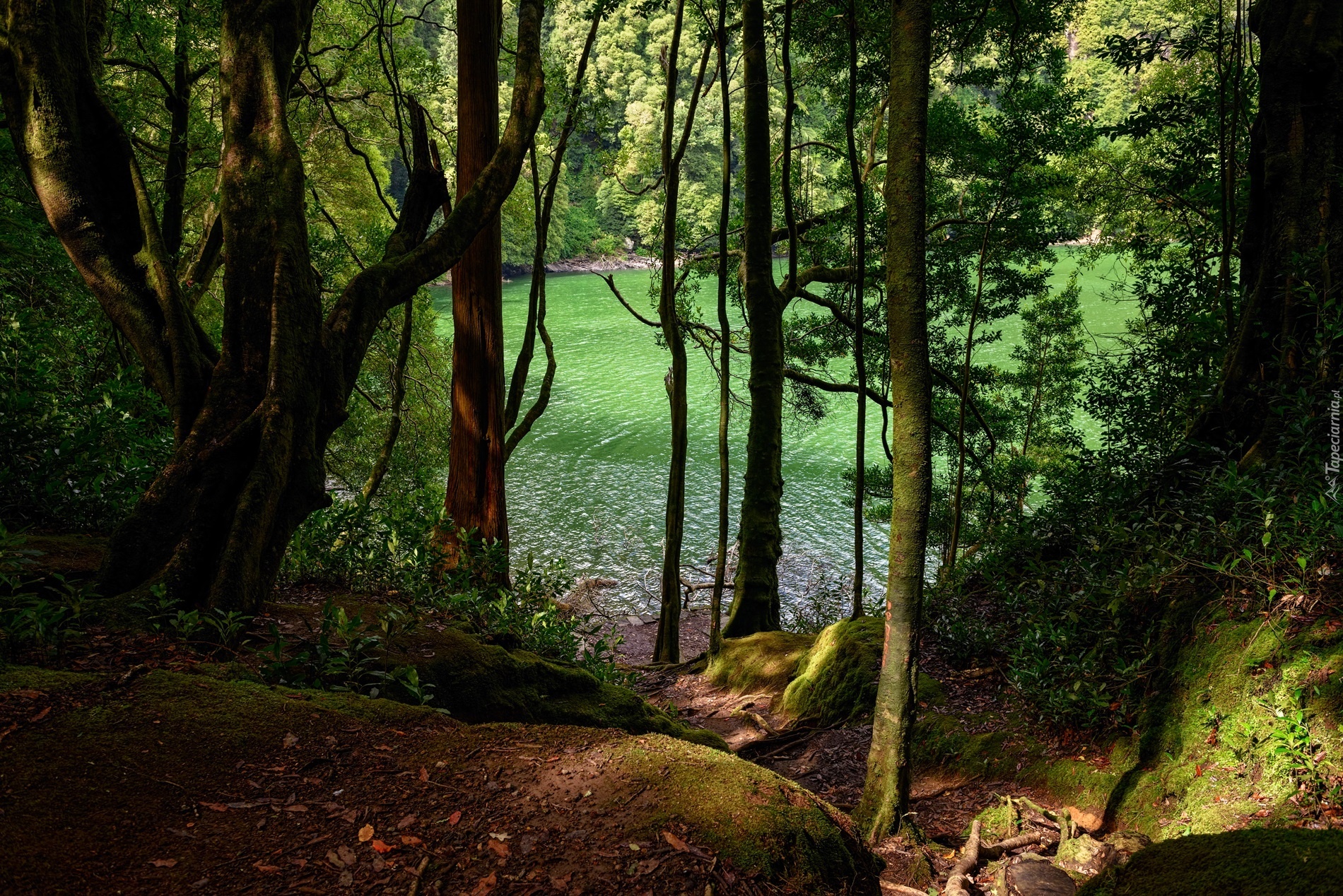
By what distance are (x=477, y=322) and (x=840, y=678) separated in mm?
4515

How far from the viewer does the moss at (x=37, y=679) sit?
2523 millimetres

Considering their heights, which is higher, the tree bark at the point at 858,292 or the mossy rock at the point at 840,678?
the tree bark at the point at 858,292

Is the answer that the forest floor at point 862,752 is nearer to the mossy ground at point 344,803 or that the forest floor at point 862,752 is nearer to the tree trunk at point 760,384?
the tree trunk at point 760,384

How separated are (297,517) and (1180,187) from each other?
1042 centimetres

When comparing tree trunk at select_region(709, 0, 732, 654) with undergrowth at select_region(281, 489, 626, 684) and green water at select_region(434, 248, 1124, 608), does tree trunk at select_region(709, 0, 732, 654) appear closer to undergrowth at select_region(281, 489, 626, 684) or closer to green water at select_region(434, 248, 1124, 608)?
undergrowth at select_region(281, 489, 626, 684)

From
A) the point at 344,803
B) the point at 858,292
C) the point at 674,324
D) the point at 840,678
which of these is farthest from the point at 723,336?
the point at 344,803

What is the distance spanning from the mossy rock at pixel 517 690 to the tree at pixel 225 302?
927 mm

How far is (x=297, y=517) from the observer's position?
3.85m

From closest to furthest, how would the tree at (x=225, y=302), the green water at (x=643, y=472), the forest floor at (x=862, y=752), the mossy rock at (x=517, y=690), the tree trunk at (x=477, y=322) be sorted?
the tree at (x=225, y=302) < the mossy rock at (x=517, y=690) < the forest floor at (x=862, y=752) < the tree trunk at (x=477, y=322) < the green water at (x=643, y=472)

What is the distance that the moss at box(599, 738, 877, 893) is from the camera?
8.46 feet

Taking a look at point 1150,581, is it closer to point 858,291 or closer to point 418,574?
point 858,291

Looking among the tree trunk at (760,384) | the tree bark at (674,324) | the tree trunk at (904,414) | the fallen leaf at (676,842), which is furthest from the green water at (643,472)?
the fallen leaf at (676,842)

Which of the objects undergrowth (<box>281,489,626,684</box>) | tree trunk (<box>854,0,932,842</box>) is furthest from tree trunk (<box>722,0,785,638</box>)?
tree trunk (<box>854,0,932,842</box>)

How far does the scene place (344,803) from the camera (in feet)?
8.17
